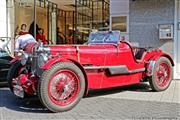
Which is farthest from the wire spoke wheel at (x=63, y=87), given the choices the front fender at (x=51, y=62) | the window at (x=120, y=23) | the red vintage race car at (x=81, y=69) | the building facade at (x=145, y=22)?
the window at (x=120, y=23)

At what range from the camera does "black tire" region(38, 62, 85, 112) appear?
5695 mm

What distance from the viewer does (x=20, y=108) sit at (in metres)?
6.23

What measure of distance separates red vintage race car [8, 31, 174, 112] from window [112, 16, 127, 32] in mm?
2585

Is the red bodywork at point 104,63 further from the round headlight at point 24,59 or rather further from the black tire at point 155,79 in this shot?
the round headlight at point 24,59

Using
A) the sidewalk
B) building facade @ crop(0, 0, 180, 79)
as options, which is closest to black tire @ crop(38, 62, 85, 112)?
the sidewalk

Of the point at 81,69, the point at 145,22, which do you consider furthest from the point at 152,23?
the point at 81,69

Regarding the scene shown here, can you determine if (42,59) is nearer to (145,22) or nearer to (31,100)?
(31,100)

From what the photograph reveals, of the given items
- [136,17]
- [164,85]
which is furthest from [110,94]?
[136,17]

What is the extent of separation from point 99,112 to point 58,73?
3.24 ft

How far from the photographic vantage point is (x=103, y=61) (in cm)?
684

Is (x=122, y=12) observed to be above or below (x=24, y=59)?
above

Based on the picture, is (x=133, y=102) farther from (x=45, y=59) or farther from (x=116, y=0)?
(x=116, y=0)

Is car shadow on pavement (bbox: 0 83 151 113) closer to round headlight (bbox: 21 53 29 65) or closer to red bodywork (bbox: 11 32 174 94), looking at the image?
red bodywork (bbox: 11 32 174 94)

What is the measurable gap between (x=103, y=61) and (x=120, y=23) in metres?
4.07
